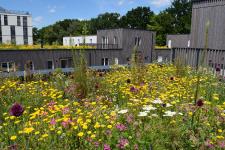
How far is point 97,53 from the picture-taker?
932 inches

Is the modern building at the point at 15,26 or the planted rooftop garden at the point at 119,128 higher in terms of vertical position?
the modern building at the point at 15,26

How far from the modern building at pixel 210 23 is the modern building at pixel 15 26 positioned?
5435cm

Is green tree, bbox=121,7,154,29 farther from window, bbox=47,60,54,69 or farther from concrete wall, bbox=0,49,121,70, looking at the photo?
window, bbox=47,60,54,69

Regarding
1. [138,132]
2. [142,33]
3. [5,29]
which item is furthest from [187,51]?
[5,29]

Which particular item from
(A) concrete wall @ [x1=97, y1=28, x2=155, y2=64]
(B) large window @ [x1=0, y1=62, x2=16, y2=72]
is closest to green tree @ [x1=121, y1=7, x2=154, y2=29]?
(A) concrete wall @ [x1=97, y1=28, x2=155, y2=64]

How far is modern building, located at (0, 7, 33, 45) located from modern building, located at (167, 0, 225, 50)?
54.3m

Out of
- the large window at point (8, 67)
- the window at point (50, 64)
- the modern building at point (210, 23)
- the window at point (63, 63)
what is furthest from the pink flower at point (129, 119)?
the window at point (63, 63)

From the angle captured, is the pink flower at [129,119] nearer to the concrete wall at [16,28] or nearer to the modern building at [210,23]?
the modern building at [210,23]

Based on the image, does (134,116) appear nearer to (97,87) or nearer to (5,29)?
(97,87)

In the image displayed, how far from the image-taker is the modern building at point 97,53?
61.6 ft

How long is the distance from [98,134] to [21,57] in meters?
17.6

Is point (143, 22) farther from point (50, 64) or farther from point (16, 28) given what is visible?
point (50, 64)

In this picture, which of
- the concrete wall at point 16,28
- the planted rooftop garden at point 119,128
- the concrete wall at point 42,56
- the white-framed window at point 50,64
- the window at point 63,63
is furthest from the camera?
the concrete wall at point 16,28

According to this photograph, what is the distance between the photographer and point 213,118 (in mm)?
3613
